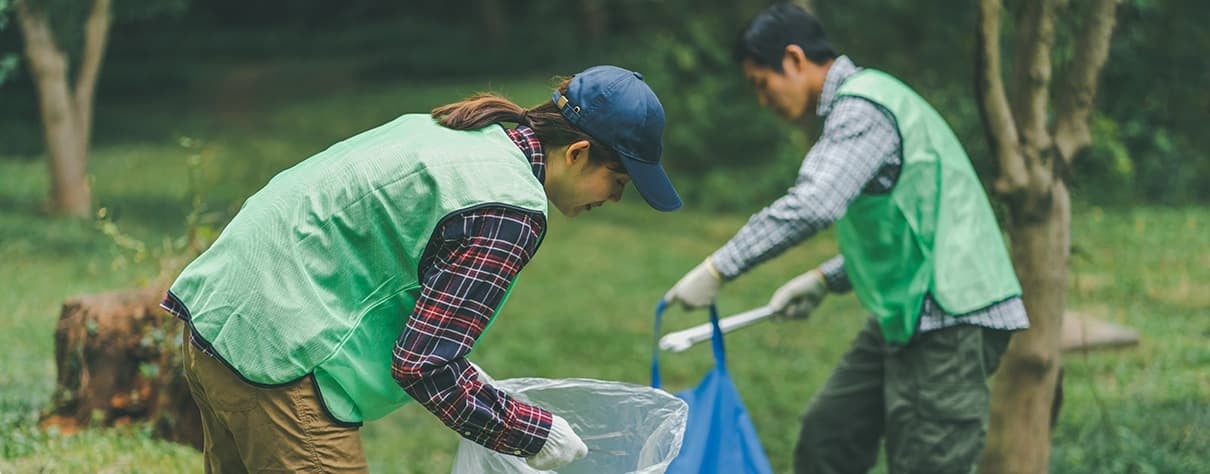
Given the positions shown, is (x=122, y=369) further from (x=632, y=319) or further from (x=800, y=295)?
(x=632, y=319)

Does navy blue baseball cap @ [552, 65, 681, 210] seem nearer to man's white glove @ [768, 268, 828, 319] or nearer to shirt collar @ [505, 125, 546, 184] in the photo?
shirt collar @ [505, 125, 546, 184]

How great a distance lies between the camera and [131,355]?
4.77 metres

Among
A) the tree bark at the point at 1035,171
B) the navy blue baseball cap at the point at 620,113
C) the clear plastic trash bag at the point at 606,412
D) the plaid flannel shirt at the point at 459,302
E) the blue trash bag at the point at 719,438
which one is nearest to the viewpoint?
the plaid flannel shirt at the point at 459,302

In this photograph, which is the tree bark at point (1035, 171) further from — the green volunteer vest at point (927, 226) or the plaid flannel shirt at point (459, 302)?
the plaid flannel shirt at point (459, 302)

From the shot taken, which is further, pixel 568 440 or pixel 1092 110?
pixel 1092 110

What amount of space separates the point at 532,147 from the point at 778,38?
55.2 inches

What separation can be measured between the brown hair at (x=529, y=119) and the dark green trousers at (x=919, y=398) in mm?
1459

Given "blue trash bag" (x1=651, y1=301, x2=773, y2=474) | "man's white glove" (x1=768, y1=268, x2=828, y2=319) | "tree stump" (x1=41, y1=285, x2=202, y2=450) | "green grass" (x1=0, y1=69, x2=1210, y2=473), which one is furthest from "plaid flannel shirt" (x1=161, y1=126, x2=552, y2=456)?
"tree stump" (x1=41, y1=285, x2=202, y2=450)

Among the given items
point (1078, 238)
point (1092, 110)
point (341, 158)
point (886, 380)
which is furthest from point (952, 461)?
point (1078, 238)

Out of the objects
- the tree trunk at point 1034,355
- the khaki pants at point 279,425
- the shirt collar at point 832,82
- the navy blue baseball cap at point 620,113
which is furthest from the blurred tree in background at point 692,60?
the khaki pants at point 279,425

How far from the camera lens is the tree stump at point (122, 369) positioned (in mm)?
4703

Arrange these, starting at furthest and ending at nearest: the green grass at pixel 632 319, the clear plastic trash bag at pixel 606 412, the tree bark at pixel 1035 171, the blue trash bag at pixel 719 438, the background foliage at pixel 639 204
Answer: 1. the background foliage at pixel 639 204
2. the green grass at pixel 632 319
3. the tree bark at pixel 1035 171
4. the blue trash bag at pixel 719 438
5. the clear plastic trash bag at pixel 606 412

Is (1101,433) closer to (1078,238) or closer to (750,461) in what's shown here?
(750,461)

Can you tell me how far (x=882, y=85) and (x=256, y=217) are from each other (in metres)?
1.78
